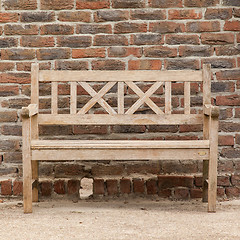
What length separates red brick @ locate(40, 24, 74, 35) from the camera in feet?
10.2

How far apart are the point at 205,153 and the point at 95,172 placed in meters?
0.93

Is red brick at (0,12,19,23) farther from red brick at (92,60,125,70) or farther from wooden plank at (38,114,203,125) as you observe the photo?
wooden plank at (38,114,203,125)

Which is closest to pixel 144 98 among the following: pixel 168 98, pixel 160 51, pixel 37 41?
pixel 168 98

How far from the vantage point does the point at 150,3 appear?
3098 millimetres

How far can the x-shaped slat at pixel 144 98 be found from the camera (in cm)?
297

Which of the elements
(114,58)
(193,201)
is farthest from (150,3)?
(193,201)

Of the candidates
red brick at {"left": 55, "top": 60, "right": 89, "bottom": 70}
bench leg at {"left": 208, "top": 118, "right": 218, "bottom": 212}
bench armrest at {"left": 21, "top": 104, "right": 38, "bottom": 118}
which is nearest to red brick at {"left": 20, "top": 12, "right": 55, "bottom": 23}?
red brick at {"left": 55, "top": 60, "right": 89, "bottom": 70}

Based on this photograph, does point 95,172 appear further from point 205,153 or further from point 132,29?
point 132,29

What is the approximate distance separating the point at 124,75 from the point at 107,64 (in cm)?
21

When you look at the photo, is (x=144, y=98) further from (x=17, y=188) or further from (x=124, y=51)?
(x=17, y=188)

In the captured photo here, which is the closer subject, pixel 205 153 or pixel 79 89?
pixel 205 153

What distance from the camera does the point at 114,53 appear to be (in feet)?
10.2

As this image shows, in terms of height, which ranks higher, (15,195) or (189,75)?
(189,75)

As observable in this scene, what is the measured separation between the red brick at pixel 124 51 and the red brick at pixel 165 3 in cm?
36
